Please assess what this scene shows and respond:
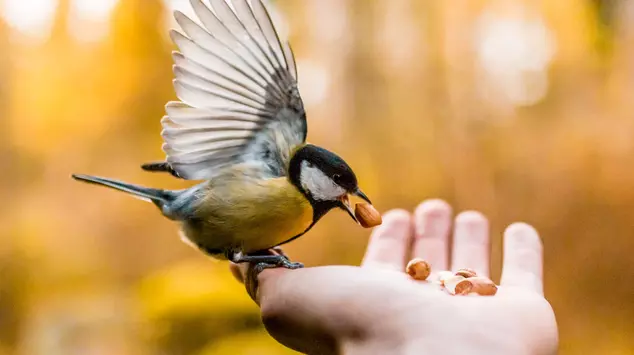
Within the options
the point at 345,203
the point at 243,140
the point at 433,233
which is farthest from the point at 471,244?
the point at 243,140

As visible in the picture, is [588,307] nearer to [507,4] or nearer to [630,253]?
[630,253]

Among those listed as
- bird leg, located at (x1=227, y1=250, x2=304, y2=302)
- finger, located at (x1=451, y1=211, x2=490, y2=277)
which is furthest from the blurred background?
bird leg, located at (x1=227, y1=250, x2=304, y2=302)

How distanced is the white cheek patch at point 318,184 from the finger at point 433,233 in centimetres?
36

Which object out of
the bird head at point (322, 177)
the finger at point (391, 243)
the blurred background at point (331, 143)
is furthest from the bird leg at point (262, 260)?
the blurred background at point (331, 143)

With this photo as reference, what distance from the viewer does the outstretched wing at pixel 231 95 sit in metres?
0.70

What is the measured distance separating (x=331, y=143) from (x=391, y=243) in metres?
0.39

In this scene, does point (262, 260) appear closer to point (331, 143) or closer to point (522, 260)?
point (522, 260)

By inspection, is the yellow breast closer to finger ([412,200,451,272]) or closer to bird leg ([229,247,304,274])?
bird leg ([229,247,304,274])

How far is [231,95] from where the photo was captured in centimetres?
73

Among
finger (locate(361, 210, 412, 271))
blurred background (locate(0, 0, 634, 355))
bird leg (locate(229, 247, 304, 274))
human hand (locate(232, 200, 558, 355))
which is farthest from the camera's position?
blurred background (locate(0, 0, 634, 355))

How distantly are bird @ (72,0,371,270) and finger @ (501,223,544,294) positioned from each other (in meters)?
0.30

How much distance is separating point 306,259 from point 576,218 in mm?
579

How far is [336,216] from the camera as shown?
4.50 ft

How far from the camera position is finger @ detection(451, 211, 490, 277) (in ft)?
3.41
